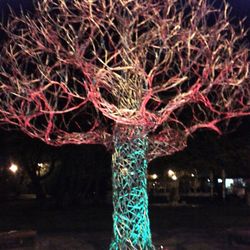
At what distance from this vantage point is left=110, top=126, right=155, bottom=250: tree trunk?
9.01m

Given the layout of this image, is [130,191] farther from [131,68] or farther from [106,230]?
[106,230]

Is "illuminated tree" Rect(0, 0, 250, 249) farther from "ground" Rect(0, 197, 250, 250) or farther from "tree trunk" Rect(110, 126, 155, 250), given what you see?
"ground" Rect(0, 197, 250, 250)

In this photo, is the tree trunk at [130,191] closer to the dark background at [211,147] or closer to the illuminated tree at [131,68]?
the illuminated tree at [131,68]

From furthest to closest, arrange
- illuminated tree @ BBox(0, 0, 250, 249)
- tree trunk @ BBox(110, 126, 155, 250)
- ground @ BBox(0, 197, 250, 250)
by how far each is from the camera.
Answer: ground @ BBox(0, 197, 250, 250) → tree trunk @ BBox(110, 126, 155, 250) → illuminated tree @ BBox(0, 0, 250, 249)

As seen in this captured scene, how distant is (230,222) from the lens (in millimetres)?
23016

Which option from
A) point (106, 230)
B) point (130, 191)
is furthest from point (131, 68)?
point (106, 230)

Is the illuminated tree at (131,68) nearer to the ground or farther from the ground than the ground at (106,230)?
farther from the ground

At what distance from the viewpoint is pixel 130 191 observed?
354 inches

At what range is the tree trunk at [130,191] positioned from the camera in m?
9.01

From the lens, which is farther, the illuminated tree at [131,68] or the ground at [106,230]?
the ground at [106,230]

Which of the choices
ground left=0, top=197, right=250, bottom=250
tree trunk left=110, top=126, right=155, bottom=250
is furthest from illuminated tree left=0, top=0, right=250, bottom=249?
ground left=0, top=197, right=250, bottom=250

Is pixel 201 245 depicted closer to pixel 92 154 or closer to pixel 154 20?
pixel 154 20

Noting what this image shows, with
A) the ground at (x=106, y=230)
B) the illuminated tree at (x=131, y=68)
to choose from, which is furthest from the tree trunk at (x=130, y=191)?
the ground at (x=106, y=230)

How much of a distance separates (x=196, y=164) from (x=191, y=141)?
11.7ft
